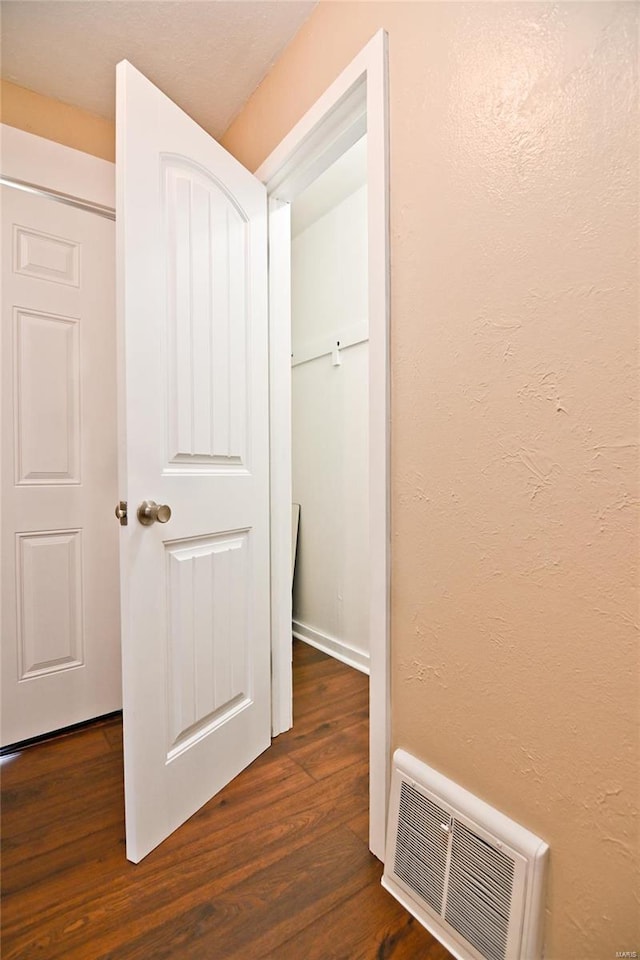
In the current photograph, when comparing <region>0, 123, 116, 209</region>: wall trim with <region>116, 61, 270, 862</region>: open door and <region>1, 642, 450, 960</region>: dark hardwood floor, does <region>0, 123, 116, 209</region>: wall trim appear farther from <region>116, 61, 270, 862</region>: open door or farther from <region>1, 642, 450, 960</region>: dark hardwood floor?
<region>1, 642, 450, 960</region>: dark hardwood floor

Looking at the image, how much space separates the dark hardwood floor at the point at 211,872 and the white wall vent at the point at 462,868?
61mm

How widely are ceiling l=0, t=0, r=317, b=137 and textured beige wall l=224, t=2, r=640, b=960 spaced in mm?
511

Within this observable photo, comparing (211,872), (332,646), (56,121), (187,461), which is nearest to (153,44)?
(56,121)

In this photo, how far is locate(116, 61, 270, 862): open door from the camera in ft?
3.67

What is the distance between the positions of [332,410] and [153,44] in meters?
1.58

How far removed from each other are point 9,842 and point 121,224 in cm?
162

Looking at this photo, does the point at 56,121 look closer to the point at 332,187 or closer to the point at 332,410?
the point at 332,187

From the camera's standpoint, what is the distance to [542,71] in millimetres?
790

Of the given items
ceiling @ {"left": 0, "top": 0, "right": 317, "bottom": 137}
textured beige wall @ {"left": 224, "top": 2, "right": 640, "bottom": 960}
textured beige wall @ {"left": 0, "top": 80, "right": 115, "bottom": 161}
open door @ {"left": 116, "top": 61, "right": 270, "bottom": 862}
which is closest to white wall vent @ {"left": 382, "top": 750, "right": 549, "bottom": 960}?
textured beige wall @ {"left": 224, "top": 2, "right": 640, "bottom": 960}

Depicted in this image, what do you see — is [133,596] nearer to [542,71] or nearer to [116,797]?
[116,797]

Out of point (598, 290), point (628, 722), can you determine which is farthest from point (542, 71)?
Result: point (628, 722)

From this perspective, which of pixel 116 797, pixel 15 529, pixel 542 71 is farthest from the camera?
pixel 15 529

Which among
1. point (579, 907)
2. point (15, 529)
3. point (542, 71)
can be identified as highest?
point (542, 71)

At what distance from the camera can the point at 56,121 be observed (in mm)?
1710
